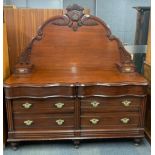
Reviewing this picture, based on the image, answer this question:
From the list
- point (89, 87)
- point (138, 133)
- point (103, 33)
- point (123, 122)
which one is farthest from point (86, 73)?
point (138, 133)

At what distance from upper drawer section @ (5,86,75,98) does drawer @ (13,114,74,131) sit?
0.19 metres

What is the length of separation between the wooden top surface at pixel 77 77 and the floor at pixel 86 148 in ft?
2.06

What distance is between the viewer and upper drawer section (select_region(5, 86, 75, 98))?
6.41 ft

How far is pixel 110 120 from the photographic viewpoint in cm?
209

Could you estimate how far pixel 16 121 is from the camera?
204 cm

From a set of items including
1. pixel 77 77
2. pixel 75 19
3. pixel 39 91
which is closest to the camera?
pixel 39 91

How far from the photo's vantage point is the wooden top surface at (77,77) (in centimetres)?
197

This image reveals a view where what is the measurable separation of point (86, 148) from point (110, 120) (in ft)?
1.13

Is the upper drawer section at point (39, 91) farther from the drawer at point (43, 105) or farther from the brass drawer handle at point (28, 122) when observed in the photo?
the brass drawer handle at point (28, 122)

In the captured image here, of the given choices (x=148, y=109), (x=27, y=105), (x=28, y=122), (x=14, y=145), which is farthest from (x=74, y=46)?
(x=14, y=145)

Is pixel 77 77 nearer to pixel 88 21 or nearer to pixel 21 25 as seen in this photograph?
pixel 88 21

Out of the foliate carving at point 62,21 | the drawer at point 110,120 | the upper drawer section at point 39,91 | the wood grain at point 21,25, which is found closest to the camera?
the upper drawer section at point 39,91

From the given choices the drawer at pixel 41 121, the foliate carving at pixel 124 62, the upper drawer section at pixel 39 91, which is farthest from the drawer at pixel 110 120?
the foliate carving at pixel 124 62
